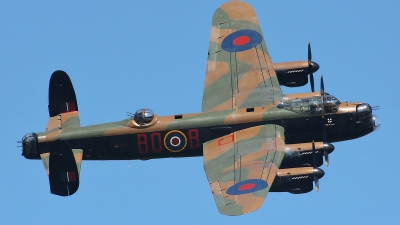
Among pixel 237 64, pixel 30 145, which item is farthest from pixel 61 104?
pixel 237 64

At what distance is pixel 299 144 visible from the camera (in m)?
72.2

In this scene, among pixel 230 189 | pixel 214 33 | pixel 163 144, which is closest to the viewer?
pixel 230 189

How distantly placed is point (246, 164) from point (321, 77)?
715cm

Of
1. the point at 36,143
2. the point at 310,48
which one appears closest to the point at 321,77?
the point at 310,48

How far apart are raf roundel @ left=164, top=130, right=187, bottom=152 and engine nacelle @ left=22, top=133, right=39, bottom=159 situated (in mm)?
7734

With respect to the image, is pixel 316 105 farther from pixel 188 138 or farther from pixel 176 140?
pixel 176 140

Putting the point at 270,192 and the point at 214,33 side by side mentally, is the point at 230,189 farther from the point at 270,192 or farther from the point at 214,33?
the point at 214,33

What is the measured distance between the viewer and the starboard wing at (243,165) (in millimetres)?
68312

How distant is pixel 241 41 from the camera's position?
79500 mm

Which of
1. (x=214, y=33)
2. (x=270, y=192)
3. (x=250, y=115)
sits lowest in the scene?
(x=270, y=192)

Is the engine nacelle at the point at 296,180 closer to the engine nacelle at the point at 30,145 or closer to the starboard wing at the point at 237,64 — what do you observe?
the starboard wing at the point at 237,64

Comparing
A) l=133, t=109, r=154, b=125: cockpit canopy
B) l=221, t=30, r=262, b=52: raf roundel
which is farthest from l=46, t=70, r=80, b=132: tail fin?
l=221, t=30, r=262, b=52: raf roundel

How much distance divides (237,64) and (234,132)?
5.91 m

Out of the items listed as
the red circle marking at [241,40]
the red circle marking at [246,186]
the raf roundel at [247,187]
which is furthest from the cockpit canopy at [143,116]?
the red circle marking at [241,40]
